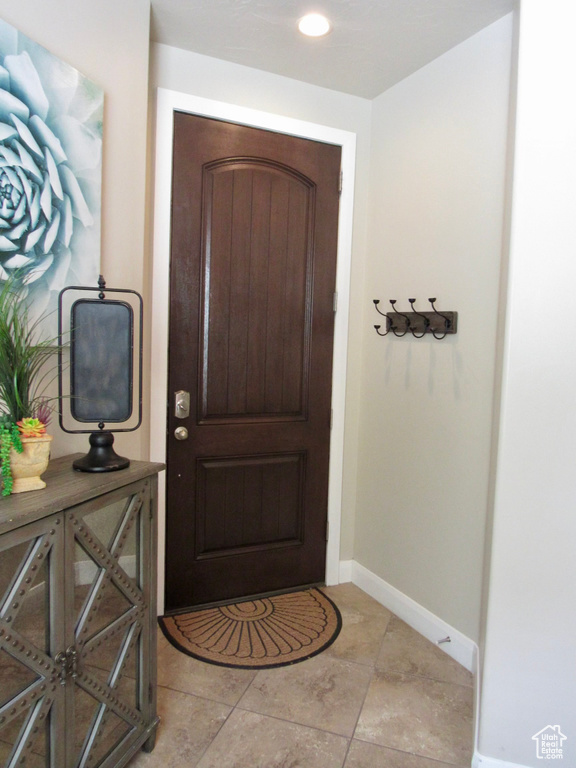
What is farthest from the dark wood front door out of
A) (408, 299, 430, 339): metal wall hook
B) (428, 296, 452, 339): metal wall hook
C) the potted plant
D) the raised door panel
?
the potted plant

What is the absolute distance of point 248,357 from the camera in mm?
2580

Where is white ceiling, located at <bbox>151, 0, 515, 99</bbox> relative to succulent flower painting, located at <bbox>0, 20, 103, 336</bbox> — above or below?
above

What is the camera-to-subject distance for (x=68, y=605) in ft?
4.17

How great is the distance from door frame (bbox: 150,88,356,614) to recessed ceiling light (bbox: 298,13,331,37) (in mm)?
441

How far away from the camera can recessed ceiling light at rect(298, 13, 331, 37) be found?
81.0 inches

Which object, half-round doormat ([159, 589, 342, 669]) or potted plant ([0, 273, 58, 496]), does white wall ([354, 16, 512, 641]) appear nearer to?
half-round doormat ([159, 589, 342, 669])

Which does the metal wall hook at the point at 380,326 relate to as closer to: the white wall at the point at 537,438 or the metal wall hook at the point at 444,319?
the metal wall hook at the point at 444,319

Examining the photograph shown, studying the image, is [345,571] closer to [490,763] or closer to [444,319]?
[490,763]

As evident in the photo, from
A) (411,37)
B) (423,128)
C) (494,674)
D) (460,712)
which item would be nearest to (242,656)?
(460,712)

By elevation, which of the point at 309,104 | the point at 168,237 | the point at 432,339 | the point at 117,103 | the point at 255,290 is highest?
the point at 309,104

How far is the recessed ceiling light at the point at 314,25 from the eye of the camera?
2.06m

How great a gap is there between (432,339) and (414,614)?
125 centimetres

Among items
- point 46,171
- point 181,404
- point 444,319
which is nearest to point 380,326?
point 444,319

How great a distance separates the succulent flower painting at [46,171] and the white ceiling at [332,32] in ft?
1.98
